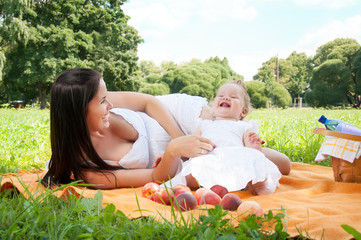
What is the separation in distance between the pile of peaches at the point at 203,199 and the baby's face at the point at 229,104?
0.89 m

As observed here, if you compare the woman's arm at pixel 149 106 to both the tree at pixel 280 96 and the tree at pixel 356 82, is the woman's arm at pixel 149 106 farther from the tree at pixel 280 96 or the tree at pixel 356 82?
the tree at pixel 280 96

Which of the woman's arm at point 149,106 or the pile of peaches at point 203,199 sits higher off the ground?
the woman's arm at point 149,106

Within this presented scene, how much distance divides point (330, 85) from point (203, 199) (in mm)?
33328

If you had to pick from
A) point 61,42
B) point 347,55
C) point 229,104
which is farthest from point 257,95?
point 229,104

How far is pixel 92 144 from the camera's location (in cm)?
242

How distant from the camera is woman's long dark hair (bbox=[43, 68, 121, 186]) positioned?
7.52ft

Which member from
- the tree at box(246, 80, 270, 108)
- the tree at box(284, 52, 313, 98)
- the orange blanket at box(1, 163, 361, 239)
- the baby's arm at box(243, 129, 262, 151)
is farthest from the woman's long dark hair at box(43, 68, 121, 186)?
the tree at box(284, 52, 313, 98)

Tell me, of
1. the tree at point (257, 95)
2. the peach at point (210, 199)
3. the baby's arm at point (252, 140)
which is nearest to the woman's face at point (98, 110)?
the peach at point (210, 199)

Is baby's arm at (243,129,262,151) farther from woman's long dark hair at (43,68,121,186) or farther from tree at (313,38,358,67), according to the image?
tree at (313,38,358,67)

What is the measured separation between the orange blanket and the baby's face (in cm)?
72

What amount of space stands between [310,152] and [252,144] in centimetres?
192

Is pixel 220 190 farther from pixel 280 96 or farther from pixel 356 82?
pixel 356 82

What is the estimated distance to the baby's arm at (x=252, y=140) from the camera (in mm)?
2713

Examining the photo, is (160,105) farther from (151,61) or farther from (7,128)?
(151,61)
